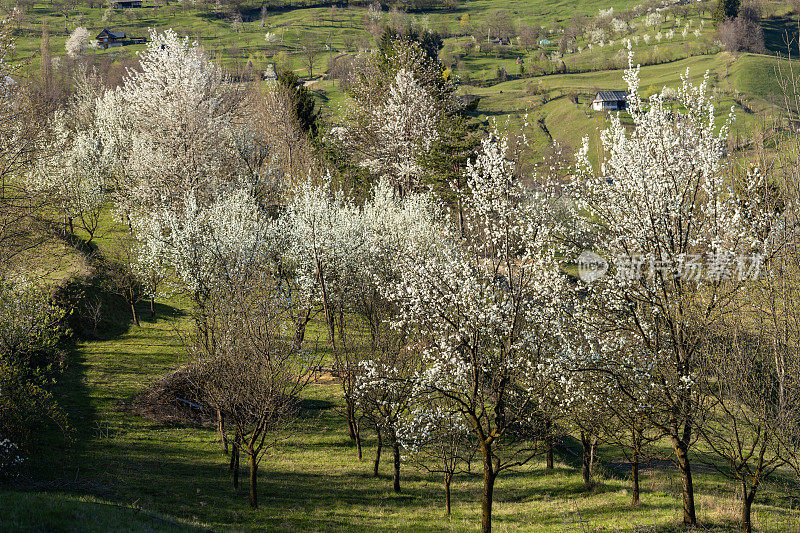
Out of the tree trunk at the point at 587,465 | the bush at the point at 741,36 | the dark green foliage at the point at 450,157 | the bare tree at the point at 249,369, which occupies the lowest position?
the tree trunk at the point at 587,465

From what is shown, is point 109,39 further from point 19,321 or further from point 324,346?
point 19,321

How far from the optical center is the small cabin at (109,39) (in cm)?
17350

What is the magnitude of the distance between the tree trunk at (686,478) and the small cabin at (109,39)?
202 meters

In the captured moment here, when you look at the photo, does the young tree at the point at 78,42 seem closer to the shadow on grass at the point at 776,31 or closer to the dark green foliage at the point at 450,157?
the dark green foliage at the point at 450,157

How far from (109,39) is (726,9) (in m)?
193

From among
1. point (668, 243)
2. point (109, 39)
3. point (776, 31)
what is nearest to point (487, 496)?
point (668, 243)

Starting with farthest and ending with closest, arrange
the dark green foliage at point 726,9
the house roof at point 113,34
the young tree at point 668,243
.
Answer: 1. the house roof at point 113,34
2. the dark green foliage at point 726,9
3. the young tree at point 668,243

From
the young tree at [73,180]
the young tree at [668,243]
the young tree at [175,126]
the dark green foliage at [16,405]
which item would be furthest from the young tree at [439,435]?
the young tree at [73,180]

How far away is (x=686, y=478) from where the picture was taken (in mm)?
16094

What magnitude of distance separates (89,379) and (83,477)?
10.6 meters

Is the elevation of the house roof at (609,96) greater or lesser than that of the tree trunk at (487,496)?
greater

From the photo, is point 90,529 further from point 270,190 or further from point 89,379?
point 270,190

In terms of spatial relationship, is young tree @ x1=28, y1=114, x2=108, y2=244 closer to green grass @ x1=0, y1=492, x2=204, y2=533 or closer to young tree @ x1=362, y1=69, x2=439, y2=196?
young tree @ x1=362, y1=69, x2=439, y2=196

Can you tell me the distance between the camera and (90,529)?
1183 cm
